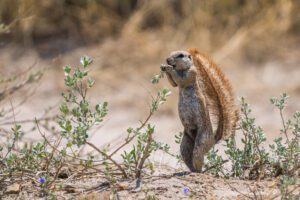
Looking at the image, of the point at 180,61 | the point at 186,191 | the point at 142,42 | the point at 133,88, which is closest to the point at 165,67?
the point at 180,61

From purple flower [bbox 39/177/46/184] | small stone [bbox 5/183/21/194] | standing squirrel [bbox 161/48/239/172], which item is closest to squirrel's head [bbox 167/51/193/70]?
standing squirrel [bbox 161/48/239/172]

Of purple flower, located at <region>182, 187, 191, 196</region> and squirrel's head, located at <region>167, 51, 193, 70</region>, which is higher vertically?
squirrel's head, located at <region>167, 51, 193, 70</region>

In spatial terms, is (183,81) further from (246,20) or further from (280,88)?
(246,20)

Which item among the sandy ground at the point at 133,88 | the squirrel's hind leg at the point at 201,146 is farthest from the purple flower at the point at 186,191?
the sandy ground at the point at 133,88

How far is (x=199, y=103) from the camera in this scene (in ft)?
18.9

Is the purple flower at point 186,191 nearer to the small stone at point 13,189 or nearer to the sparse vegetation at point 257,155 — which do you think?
the sparse vegetation at point 257,155

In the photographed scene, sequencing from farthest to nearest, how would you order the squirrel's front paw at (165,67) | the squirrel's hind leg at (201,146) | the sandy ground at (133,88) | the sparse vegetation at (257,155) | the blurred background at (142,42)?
1. the blurred background at (142,42)
2. the sandy ground at (133,88)
3. the sparse vegetation at (257,155)
4. the squirrel's hind leg at (201,146)
5. the squirrel's front paw at (165,67)

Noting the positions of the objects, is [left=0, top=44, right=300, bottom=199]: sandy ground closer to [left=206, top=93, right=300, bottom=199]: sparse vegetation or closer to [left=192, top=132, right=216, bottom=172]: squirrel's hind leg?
[left=206, top=93, right=300, bottom=199]: sparse vegetation

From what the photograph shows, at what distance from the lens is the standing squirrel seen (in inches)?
226

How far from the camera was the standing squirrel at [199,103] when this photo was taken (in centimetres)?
574

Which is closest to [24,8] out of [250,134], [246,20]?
[246,20]

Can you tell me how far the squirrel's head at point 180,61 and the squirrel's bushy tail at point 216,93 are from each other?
6.2 inches

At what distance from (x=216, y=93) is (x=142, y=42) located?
7611 millimetres

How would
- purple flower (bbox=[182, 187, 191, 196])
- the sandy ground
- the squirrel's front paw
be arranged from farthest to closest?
the sandy ground < the squirrel's front paw < purple flower (bbox=[182, 187, 191, 196])
